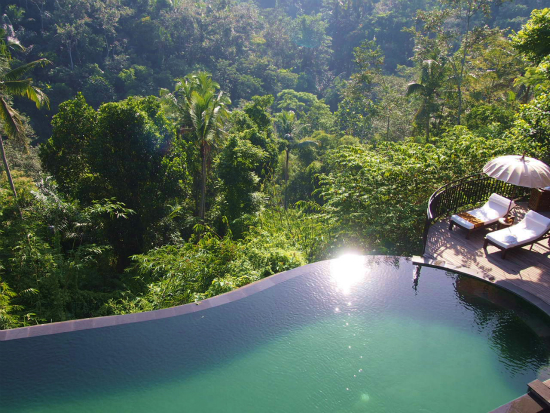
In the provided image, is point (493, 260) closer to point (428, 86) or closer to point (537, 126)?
point (537, 126)

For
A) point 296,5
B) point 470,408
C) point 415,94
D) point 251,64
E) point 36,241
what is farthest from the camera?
point 296,5

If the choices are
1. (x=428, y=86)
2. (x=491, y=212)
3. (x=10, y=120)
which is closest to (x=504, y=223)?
(x=491, y=212)

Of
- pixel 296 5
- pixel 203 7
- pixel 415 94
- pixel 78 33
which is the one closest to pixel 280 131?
pixel 415 94

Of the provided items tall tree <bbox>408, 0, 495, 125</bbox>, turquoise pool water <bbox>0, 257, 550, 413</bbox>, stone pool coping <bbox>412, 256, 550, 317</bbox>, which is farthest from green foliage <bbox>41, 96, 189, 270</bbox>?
tall tree <bbox>408, 0, 495, 125</bbox>

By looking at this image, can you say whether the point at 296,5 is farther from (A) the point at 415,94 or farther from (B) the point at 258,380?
(B) the point at 258,380

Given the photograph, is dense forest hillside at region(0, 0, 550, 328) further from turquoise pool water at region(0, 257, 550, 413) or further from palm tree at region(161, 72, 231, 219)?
turquoise pool water at region(0, 257, 550, 413)

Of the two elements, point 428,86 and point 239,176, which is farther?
point 428,86
